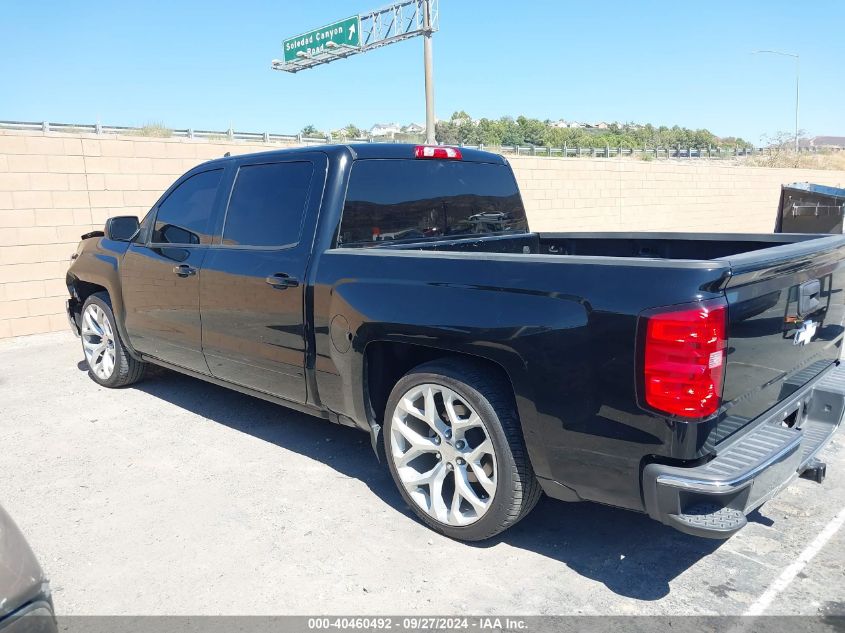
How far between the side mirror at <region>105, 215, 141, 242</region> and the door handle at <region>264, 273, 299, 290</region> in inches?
75.0

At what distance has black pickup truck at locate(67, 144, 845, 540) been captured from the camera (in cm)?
250

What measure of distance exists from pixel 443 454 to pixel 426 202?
169 cm

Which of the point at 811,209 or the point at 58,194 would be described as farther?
the point at 811,209

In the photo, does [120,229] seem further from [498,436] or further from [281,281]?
[498,436]

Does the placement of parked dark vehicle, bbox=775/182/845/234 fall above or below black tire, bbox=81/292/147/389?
above

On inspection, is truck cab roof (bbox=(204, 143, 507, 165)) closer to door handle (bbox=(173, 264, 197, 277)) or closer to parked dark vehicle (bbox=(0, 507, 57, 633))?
door handle (bbox=(173, 264, 197, 277))

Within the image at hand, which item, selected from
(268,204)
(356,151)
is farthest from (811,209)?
(268,204)

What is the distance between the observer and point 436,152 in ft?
14.3

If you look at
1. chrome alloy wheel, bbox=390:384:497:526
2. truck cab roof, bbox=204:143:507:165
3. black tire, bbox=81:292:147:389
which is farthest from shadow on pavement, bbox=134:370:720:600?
truck cab roof, bbox=204:143:507:165

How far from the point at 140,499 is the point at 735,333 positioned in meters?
3.20

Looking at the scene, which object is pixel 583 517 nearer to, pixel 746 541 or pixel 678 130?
pixel 746 541

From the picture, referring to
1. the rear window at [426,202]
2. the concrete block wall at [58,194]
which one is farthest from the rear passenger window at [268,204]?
the concrete block wall at [58,194]

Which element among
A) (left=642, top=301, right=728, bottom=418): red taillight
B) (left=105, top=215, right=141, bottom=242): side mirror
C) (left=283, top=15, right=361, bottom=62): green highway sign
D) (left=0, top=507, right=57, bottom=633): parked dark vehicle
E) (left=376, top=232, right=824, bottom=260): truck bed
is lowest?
(left=0, top=507, right=57, bottom=633): parked dark vehicle

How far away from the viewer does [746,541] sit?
3.27 m
